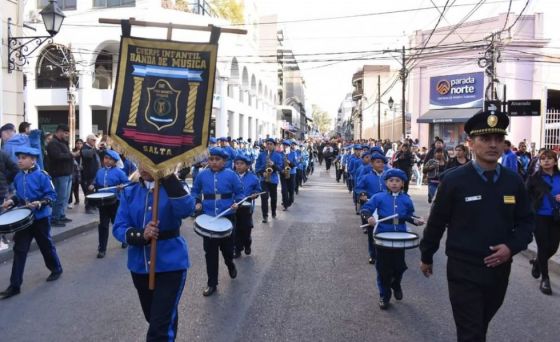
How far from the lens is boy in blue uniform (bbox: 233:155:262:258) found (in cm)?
846

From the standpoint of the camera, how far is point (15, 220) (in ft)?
20.2

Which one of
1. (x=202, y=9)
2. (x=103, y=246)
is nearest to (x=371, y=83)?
(x=202, y=9)

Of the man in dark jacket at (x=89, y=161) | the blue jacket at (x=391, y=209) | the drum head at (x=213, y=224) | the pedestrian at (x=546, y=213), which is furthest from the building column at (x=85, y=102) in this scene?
the pedestrian at (x=546, y=213)

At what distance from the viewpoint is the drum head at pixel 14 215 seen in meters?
6.15

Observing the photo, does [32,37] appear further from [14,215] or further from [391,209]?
A: [391,209]

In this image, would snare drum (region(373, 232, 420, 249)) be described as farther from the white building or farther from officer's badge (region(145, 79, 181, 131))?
the white building

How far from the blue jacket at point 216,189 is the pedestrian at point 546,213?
395cm

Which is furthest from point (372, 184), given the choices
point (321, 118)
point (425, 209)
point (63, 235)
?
point (321, 118)

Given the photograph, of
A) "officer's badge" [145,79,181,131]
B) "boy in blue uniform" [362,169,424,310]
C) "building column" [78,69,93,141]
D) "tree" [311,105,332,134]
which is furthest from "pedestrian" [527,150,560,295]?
"tree" [311,105,332,134]

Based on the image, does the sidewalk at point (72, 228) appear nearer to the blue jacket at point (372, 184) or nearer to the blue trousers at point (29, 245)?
the blue trousers at point (29, 245)

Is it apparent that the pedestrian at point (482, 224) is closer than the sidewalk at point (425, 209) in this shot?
Yes

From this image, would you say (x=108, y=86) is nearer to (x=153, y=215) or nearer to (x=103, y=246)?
(x=103, y=246)

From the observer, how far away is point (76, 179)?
1454 centimetres

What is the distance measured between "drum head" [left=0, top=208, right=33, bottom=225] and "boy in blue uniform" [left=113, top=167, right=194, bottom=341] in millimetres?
2776
